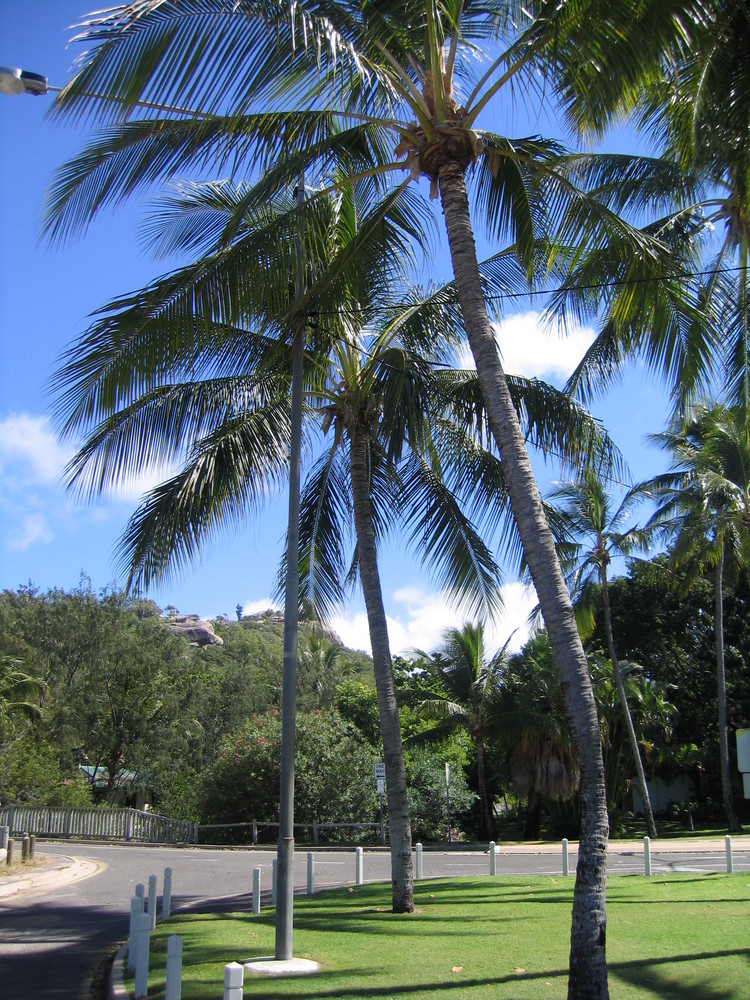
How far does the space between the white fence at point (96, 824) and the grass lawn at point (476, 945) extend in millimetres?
17201

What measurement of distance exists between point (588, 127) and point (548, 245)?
2.01 meters

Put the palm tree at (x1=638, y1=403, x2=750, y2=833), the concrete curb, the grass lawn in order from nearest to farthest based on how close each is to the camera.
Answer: the grass lawn, the concrete curb, the palm tree at (x1=638, y1=403, x2=750, y2=833)

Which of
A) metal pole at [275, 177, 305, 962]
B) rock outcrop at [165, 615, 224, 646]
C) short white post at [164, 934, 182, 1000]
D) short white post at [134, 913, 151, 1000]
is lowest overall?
short white post at [134, 913, 151, 1000]

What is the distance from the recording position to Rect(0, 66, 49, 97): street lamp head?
7.59 meters

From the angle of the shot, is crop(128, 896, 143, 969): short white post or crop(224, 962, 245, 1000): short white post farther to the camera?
crop(128, 896, 143, 969): short white post

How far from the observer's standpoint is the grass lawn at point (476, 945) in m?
7.50

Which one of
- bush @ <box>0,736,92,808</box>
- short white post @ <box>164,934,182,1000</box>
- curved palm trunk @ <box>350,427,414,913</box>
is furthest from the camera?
bush @ <box>0,736,92,808</box>

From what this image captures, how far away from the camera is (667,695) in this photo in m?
40.8

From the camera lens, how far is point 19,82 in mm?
7609

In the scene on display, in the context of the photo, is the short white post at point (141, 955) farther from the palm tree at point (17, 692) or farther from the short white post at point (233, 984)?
the palm tree at point (17, 692)

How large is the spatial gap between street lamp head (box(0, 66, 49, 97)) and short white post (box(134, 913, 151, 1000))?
767cm

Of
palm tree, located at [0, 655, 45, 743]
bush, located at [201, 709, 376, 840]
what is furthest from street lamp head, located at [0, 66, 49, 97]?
palm tree, located at [0, 655, 45, 743]

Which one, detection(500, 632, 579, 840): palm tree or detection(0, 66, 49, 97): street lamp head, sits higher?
detection(0, 66, 49, 97): street lamp head

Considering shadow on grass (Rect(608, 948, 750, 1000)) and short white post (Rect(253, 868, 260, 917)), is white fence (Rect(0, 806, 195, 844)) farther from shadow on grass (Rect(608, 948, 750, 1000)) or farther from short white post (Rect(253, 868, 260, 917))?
shadow on grass (Rect(608, 948, 750, 1000))
